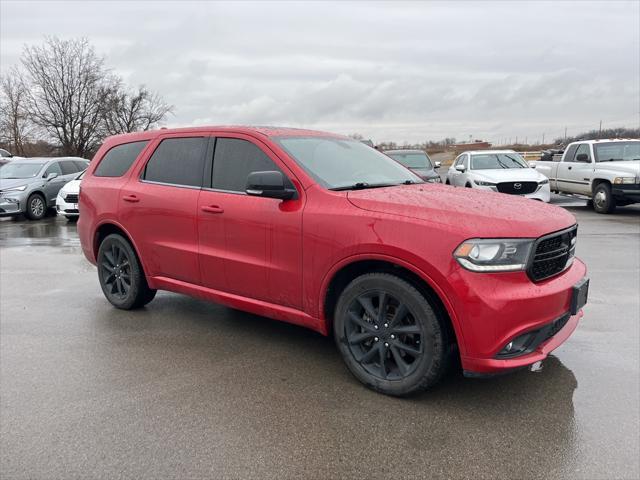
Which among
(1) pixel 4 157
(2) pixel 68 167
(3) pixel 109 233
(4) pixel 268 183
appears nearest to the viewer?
(4) pixel 268 183

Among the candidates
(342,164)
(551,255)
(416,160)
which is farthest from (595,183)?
(551,255)

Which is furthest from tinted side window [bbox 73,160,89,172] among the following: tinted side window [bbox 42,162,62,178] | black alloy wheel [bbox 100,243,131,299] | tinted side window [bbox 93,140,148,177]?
black alloy wheel [bbox 100,243,131,299]

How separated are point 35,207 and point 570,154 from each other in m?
14.9

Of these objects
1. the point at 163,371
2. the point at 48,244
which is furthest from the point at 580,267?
the point at 48,244

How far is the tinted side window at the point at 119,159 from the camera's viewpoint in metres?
5.22

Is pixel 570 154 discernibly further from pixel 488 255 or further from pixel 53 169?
pixel 53 169

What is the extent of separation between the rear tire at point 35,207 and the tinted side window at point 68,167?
1.30 m

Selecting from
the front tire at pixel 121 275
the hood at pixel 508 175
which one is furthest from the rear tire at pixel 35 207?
the hood at pixel 508 175

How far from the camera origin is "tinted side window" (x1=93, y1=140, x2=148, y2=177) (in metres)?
5.22

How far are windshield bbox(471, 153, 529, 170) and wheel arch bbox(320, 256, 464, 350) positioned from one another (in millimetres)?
11890

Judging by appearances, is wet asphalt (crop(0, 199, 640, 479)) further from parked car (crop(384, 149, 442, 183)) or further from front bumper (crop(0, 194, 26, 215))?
parked car (crop(384, 149, 442, 183))

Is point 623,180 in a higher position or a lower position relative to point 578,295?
higher

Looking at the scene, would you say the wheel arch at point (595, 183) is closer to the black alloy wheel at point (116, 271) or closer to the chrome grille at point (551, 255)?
the chrome grille at point (551, 255)

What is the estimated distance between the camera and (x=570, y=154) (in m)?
15.1
